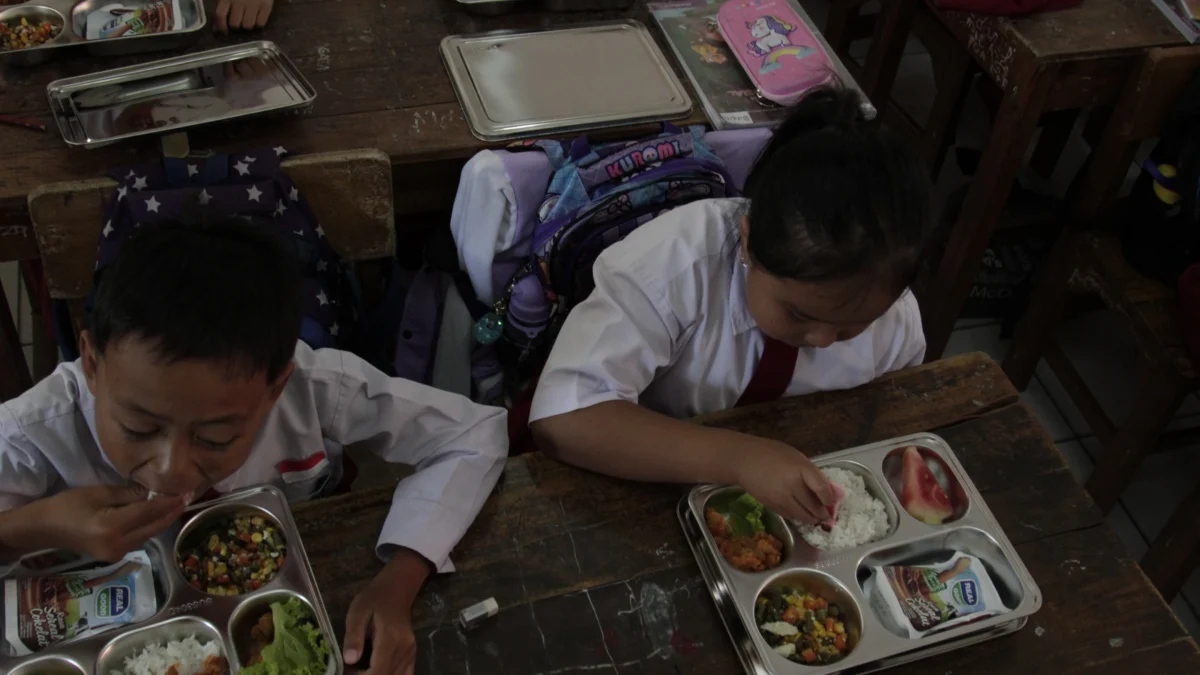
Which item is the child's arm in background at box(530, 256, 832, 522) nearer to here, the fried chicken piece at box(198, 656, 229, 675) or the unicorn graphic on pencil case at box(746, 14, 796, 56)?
the fried chicken piece at box(198, 656, 229, 675)

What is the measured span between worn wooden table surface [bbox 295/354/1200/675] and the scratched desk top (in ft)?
Answer: 2.53

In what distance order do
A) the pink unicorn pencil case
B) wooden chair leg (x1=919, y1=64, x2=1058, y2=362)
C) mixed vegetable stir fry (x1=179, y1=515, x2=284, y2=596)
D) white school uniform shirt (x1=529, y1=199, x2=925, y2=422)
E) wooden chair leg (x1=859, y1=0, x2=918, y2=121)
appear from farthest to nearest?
1. wooden chair leg (x1=859, y1=0, x2=918, y2=121)
2. wooden chair leg (x1=919, y1=64, x2=1058, y2=362)
3. the pink unicorn pencil case
4. white school uniform shirt (x1=529, y1=199, x2=925, y2=422)
5. mixed vegetable stir fry (x1=179, y1=515, x2=284, y2=596)

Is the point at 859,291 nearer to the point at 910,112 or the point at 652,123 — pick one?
the point at 652,123

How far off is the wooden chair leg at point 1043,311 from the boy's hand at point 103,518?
2070 millimetres

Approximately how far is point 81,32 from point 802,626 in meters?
1.71

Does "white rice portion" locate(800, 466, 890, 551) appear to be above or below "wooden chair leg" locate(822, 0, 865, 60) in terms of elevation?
above

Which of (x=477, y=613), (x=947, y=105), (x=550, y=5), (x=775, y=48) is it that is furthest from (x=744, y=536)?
(x=947, y=105)

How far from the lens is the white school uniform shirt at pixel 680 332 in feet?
4.54

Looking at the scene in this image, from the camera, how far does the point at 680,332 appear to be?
1481 mm

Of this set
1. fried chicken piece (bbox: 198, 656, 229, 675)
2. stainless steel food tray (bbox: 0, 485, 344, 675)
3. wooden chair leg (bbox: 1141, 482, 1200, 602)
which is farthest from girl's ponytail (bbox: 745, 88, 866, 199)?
wooden chair leg (bbox: 1141, 482, 1200, 602)

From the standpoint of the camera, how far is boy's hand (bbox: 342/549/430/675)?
1.06 meters

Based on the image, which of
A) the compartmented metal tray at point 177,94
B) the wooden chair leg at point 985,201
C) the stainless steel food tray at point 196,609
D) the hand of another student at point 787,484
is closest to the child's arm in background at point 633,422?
the hand of another student at point 787,484

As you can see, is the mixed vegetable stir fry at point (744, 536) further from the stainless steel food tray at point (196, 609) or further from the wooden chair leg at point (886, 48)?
the wooden chair leg at point (886, 48)

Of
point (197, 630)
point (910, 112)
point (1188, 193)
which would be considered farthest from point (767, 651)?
point (910, 112)
